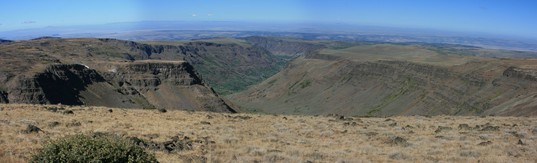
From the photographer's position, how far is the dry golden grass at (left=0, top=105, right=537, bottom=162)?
22.8 m

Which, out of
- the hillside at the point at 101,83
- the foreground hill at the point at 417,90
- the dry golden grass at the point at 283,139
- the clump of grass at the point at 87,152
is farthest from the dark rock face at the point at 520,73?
the clump of grass at the point at 87,152

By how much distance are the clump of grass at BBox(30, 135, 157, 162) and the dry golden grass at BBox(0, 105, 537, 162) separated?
3.36 m

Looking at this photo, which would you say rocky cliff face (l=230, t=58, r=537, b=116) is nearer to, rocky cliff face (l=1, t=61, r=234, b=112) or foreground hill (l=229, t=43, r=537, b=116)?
foreground hill (l=229, t=43, r=537, b=116)

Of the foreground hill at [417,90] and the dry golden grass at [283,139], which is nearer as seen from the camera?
the dry golden grass at [283,139]

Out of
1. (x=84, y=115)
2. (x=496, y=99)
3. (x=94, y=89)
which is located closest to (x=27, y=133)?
(x=84, y=115)

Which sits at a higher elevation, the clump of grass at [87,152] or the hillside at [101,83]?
the clump of grass at [87,152]

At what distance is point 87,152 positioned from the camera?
1335 centimetres

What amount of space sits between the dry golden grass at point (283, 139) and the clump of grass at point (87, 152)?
3.36m

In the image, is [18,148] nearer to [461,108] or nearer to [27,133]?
[27,133]

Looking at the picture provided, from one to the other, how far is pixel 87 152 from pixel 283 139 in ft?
62.3

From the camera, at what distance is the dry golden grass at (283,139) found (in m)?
22.8

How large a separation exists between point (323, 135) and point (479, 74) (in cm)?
10673

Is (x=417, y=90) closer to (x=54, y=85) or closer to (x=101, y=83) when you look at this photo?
(x=101, y=83)

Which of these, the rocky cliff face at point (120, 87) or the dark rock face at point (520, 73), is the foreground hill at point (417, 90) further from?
the rocky cliff face at point (120, 87)
